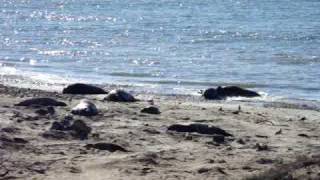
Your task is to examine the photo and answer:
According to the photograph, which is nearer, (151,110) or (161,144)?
(161,144)

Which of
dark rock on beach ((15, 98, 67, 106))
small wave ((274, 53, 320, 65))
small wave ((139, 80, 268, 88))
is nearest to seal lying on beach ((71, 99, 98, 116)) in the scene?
dark rock on beach ((15, 98, 67, 106))

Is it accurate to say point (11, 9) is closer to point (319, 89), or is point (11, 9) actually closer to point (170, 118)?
point (319, 89)

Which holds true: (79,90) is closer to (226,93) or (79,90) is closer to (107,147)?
(226,93)

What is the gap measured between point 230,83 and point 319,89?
2.38 meters

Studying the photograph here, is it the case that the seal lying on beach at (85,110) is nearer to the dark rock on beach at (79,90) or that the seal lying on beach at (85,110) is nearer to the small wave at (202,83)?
the dark rock on beach at (79,90)

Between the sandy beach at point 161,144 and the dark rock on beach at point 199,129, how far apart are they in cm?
14

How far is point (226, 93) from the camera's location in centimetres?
2041

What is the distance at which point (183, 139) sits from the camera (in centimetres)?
1337

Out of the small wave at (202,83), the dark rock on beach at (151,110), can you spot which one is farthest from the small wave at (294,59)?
the dark rock on beach at (151,110)

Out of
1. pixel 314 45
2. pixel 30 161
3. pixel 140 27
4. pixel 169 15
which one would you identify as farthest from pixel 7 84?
pixel 169 15

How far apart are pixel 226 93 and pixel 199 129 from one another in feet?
21.3

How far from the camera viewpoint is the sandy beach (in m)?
10.7

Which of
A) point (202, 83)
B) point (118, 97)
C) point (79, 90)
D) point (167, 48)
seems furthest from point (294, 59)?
point (118, 97)

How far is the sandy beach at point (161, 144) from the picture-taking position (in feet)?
35.1
